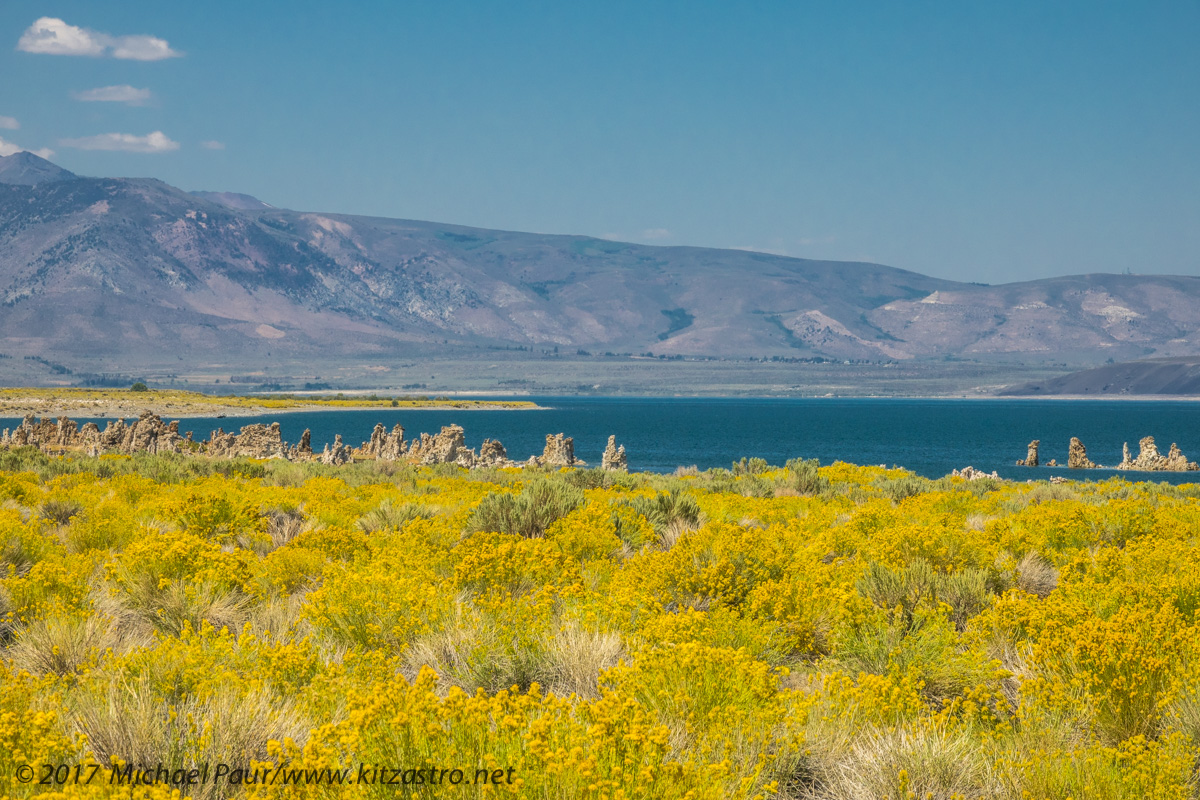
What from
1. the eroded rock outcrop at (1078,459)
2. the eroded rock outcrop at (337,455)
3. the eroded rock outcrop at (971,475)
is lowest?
the eroded rock outcrop at (337,455)

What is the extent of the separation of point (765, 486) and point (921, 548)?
1249 centimetres

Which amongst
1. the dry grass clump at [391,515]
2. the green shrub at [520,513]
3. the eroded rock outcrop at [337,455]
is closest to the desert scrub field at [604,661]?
the green shrub at [520,513]

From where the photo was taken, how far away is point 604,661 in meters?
8.30

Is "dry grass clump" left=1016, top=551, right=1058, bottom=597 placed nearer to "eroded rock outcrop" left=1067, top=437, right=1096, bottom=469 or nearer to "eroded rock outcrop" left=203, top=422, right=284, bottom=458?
"eroded rock outcrop" left=203, top=422, right=284, bottom=458

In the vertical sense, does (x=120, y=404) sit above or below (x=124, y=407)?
above

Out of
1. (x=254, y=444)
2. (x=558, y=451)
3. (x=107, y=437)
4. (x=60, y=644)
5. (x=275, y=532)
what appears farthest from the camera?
(x=558, y=451)

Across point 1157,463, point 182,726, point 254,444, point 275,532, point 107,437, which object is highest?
→ point 182,726

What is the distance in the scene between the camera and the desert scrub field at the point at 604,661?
550cm

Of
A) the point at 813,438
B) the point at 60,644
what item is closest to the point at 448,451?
the point at 60,644

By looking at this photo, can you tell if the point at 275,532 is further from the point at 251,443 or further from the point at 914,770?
the point at 251,443

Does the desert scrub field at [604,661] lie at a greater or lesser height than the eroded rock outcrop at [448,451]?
greater

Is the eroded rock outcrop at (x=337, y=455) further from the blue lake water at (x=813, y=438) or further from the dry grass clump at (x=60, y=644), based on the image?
the dry grass clump at (x=60, y=644)

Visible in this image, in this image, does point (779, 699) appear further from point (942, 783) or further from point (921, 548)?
point (921, 548)

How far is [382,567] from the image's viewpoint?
1027 centimetres
